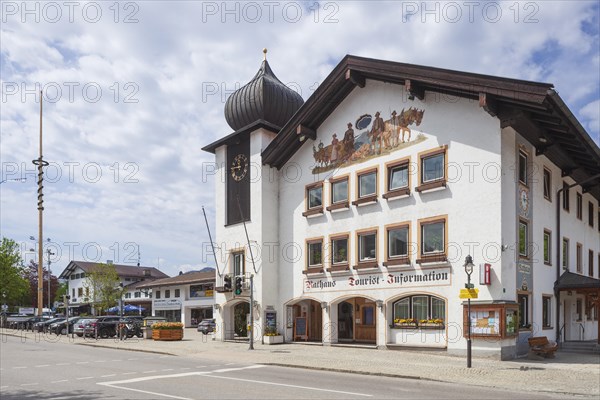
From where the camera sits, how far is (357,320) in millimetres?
29438

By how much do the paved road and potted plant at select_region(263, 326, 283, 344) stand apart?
8576 millimetres

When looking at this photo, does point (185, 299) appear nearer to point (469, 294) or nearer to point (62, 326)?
point (62, 326)

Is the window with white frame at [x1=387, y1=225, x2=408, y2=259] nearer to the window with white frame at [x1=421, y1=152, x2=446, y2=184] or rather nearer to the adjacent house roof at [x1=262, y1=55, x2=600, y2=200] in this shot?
the window with white frame at [x1=421, y1=152, x2=446, y2=184]

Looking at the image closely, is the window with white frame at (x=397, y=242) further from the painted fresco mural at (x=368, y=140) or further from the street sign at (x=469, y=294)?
the street sign at (x=469, y=294)

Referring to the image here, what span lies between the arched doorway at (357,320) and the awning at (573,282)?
8.20m

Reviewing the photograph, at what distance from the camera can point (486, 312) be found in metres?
22.6

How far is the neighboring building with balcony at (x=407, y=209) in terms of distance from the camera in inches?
918

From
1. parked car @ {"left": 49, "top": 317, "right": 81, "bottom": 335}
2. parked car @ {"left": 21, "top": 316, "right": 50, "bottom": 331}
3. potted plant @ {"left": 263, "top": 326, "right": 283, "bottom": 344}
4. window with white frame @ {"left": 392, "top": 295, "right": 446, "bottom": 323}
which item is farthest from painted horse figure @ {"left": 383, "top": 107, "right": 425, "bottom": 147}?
parked car @ {"left": 21, "top": 316, "right": 50, "bottom": 331}

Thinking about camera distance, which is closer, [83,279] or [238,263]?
[238,263]

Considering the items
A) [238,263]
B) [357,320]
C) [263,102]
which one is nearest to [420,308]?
[357,320]

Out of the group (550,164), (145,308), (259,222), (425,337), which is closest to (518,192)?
(550,164)

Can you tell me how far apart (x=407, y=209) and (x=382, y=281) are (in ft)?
11.2

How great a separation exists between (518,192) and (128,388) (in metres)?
16.6

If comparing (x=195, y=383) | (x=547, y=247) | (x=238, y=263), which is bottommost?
(x=195, y=383)
